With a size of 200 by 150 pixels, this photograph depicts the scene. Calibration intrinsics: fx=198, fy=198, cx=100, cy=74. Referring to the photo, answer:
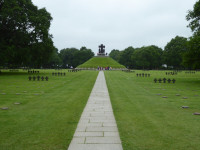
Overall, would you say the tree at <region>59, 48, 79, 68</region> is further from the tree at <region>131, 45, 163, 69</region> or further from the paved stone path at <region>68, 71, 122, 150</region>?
the paved stone path at <region>68, 71, 122, 150</region>

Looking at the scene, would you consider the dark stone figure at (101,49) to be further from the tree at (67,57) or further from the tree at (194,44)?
the tree at (194,44)

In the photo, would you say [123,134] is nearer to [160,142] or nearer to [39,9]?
[160,142]

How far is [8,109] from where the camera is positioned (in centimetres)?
1037

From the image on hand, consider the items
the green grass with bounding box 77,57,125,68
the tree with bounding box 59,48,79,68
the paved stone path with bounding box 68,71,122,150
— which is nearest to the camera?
the paved stone path with bounding box 68,71,122,150

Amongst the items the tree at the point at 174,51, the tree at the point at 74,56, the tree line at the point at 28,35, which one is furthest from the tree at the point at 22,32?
the tree at the point at 74,56

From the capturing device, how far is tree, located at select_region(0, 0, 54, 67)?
1476 inches

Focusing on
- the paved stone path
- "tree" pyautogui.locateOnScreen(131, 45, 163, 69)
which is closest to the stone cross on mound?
"tree" pyautogui.locateOnScreen(131, 45, 163, 69)

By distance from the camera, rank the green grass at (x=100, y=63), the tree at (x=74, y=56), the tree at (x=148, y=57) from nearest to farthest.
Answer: the green grass at (x=100, y=63) < the tree at (x=148, y=57) < the tree at (x=74, y=56)

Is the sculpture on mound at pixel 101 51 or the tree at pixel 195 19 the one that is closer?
the tree at pixel 195 19

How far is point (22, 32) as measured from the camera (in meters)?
40.5

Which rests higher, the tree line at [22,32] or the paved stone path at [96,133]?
the tree line at [22,32]

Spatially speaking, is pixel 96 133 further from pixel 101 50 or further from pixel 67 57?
pixel 67 57

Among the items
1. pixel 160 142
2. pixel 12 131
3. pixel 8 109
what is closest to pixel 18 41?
pixel 8 109

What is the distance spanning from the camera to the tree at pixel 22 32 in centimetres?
3750
